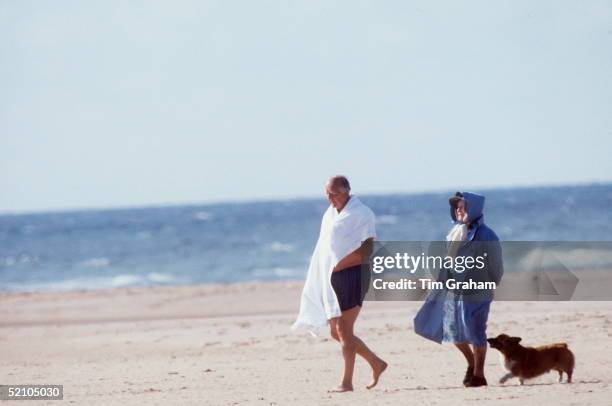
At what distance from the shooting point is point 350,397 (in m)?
8.64

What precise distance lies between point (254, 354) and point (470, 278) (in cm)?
433

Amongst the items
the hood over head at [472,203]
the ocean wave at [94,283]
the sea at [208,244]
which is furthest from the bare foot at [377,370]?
the ocean wave at [94,283]

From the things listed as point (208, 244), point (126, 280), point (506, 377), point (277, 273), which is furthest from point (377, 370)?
point (208, 244)

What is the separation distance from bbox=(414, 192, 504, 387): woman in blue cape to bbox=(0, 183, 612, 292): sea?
2036 cm

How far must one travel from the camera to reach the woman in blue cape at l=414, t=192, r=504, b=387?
342 inches

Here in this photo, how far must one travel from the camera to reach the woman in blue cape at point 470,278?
8.69 meters

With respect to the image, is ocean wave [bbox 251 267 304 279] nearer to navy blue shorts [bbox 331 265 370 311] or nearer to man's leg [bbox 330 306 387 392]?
man's leg [bbox 330 306 387 392]

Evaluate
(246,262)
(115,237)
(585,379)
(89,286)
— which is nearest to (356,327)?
(585,379)

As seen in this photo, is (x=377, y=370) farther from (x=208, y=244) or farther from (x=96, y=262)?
(x=208, y=244)

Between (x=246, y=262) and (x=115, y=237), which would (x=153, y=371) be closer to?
(x=246, y=262)

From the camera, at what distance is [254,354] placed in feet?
40.8

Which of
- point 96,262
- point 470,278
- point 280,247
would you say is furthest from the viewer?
point 280,247

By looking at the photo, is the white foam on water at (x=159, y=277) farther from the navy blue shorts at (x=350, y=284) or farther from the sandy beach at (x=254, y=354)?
the navy blue shorts at (x=350, y=284)

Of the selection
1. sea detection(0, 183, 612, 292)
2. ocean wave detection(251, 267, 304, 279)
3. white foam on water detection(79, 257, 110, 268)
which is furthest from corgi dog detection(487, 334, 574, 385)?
white foam on water detection(79, 257, 110, 268)
